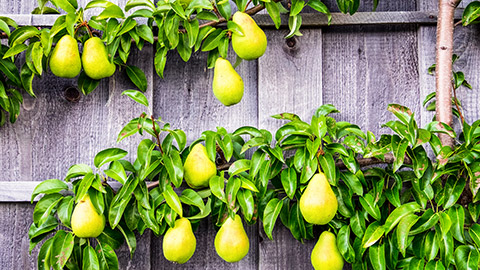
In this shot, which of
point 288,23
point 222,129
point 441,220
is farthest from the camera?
point 288,23

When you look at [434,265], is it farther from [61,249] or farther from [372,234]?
[61,249]

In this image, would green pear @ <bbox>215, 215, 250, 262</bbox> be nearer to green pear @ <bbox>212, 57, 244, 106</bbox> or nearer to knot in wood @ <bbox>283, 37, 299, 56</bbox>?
green pear @ <bbox>212, 57, 244, 106</bbox>

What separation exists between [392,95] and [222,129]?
52 centimetres

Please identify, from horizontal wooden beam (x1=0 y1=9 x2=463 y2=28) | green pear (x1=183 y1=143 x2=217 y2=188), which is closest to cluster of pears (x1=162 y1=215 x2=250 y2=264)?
green pear (x1=183 y1=143 x2=217 y2=188)

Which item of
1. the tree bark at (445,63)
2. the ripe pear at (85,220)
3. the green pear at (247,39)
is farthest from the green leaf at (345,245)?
the ripe pear at (85,220)

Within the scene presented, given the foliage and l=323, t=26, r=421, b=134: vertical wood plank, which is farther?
l=323, t=26, r=421, b=134: vertical wood plank

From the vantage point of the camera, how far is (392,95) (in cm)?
153

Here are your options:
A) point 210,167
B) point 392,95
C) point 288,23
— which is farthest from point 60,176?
point 392,95

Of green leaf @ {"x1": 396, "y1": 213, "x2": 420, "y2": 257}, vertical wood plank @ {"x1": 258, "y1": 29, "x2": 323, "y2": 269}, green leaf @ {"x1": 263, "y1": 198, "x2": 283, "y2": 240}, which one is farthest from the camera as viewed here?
vertical wood plank @ {"x1": 258, "y1": 29, "x2": 323, "y2": 269}

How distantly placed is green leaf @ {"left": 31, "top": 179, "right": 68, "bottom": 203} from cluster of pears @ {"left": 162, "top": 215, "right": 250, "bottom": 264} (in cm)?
32

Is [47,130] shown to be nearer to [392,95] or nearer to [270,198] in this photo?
[270,198]

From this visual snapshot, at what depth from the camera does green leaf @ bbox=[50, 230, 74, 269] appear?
4.40 feet

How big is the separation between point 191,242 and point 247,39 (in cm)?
53

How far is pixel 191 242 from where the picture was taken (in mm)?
1342
